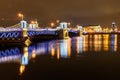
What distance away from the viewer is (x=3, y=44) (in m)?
47.7

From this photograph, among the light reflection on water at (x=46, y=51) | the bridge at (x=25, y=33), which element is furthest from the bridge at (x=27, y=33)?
the light reflection on water at (x=46, y=51)

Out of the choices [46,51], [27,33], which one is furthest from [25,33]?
[46,51]

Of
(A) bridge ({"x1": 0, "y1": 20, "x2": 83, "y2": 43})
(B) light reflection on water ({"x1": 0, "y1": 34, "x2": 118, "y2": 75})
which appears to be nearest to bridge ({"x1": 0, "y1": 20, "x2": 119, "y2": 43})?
(A) bridge ({"x1": 0, "y1": 20, "x2": 83, "y2": 43})

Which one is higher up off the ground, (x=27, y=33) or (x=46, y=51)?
(x=27, y=33)

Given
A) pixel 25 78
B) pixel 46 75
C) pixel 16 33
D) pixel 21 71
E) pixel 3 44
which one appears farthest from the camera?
pixel 16 33

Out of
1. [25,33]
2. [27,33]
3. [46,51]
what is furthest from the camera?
[27,33]

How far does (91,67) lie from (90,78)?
4.94 metres

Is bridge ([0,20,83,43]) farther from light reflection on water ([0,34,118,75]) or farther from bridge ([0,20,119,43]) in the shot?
light reflection on water ([0,34,118,75])

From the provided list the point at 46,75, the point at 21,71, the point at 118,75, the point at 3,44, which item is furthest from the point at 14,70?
the point at 3,44

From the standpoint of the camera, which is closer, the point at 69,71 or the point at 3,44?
the point at 69,71

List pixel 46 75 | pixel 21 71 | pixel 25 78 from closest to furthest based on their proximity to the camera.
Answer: pixel 25 78
pixel 46 75
pixel 21 71

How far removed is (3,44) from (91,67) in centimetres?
2543

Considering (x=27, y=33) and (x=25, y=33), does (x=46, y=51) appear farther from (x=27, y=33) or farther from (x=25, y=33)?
(x=27, y=33)

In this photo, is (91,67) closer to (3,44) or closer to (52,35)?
(3,44)
